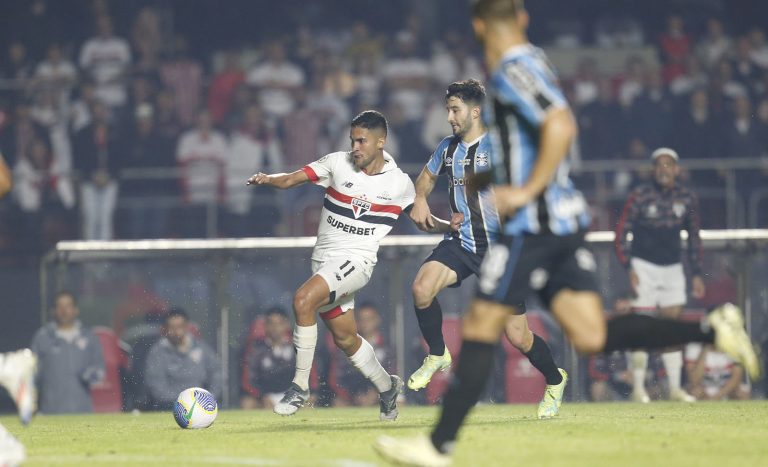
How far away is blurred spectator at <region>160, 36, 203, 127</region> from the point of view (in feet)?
63.6

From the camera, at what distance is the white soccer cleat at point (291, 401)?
10109 mm

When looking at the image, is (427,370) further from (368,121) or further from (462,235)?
(368,121)

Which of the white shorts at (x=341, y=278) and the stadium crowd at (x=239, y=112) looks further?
the stadium crowd at (x=239, y=112)

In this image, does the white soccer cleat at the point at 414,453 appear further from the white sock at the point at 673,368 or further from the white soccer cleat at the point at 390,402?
the white sock at the point at 673,368

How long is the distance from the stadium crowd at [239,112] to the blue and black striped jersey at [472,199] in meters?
6.67

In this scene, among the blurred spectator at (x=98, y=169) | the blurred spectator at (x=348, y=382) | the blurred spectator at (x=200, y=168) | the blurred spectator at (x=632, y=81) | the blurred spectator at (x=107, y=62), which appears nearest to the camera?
the blurred spectator at (x=348, y=382)

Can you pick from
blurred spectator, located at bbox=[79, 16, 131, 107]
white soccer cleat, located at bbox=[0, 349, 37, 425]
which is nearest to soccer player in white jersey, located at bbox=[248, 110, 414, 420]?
white soccer cleat, located at bbox=[0, 349, 37, 425]

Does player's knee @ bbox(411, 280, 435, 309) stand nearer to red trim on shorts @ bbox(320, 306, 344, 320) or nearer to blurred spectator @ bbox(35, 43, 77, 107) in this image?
red trim on shorts @ bbox(320, 306, 344, 320)

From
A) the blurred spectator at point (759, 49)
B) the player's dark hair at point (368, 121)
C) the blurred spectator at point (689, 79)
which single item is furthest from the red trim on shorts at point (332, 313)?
the blurred spectator at point (759, 49)

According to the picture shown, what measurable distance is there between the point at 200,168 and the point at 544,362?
8587 millimetres

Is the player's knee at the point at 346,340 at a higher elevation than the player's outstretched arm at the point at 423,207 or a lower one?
lower

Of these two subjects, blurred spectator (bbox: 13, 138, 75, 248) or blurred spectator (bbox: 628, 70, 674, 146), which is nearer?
blurred spectator (bbox: 13, 138, 75, 248)

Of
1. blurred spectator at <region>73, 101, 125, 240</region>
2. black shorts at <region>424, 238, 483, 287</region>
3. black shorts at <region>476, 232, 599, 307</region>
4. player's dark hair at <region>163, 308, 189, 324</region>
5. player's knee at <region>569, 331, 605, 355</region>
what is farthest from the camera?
blurred spectator at <region>73, 101, 125, 240</region>

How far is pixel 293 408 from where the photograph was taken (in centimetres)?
1015
